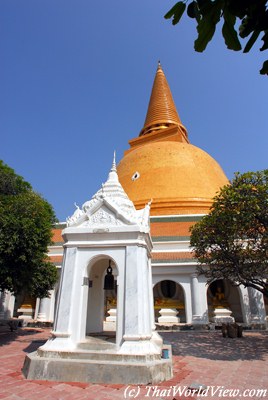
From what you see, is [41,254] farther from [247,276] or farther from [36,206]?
[247,276]

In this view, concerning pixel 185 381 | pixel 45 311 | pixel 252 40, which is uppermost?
pixel 252 40

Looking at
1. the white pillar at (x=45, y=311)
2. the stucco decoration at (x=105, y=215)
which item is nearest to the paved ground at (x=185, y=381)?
the stucco decoration at (x=105, y=215)

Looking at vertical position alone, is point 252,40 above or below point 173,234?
below

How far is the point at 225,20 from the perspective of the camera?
1538 millimetres

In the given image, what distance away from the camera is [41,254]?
10.0 meters

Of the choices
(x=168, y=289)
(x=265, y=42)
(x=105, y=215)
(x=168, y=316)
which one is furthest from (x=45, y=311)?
(x=265, y=42)

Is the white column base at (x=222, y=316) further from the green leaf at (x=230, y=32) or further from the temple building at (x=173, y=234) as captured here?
the green leaf at (x=230, y=32)

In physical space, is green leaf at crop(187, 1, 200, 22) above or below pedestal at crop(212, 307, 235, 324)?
above

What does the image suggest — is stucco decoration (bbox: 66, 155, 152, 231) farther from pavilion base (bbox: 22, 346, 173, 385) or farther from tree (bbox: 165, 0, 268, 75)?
tree (bbox: 165, 0, 268, 75)

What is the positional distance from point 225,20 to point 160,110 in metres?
34.6

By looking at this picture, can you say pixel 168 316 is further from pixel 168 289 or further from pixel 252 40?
pixel 252 40

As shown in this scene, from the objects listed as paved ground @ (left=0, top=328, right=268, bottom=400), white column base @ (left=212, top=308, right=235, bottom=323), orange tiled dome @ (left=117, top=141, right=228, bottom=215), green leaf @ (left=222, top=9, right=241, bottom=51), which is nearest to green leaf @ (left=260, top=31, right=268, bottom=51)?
green leaf @ (left=222, top=9, right=241, bottom=51)

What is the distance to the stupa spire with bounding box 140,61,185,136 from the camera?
33094 millimetres

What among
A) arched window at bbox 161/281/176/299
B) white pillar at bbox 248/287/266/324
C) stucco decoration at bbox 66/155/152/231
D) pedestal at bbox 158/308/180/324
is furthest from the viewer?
arched window at bbox 161/281/176/299
